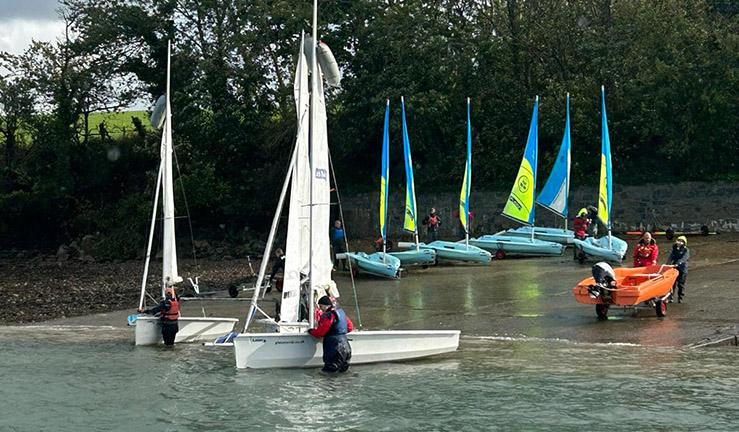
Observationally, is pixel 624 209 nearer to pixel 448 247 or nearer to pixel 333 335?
pixel 448 247

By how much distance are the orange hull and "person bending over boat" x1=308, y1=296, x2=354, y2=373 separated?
245 inches

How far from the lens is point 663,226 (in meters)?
41.2

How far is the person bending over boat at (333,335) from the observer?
57.0ft

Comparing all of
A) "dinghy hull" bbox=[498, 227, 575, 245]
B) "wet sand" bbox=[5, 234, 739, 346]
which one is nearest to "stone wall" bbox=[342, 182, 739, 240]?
"wet sand" bbox=[5, 234, 739, 346]

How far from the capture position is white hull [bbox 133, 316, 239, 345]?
22328mm

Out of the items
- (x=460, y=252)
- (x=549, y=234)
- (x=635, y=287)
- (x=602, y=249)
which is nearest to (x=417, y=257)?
(x=460, y=252)

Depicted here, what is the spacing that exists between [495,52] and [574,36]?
12.8ft

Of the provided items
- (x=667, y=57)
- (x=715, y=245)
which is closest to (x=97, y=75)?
(x=667, y=57)

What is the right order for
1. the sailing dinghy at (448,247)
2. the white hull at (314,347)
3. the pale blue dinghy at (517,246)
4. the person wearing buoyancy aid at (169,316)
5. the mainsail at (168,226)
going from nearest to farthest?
the white hull at (314,347), the person wearing buoyancy aid at (169,316), the mainsail at (168,226), the sailing dinghy at (448,247), the pale blue dinghy at (517,246)

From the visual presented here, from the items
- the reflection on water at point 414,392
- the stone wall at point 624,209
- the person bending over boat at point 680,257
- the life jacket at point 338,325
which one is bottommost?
the reflection on water at point 414,392

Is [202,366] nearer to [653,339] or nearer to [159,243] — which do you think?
[653,339]

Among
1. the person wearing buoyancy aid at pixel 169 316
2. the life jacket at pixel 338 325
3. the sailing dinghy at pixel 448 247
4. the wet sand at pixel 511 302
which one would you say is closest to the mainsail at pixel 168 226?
the person wearing buoyancy aid at pixel 169 316

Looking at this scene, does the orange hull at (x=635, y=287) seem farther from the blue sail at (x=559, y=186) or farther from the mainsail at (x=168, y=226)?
the blue sail at (x=559, y=186)

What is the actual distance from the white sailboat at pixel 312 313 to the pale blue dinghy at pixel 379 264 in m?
11.6
